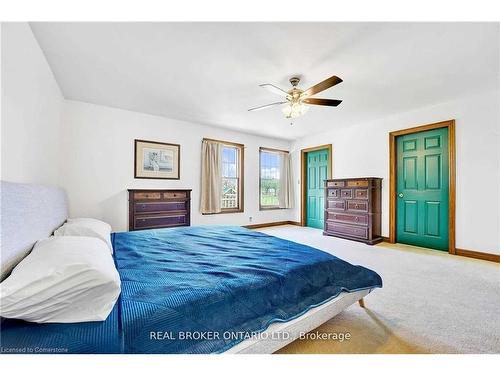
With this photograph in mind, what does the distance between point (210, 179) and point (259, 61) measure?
287 cm

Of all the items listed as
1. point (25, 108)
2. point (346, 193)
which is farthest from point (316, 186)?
point (25, 108)

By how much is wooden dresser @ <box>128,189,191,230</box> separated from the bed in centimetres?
184

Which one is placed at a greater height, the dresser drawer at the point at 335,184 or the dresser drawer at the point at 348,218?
the dresser drawer at the point at 335,184

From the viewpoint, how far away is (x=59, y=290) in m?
0.87

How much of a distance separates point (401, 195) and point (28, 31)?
18.2 feet

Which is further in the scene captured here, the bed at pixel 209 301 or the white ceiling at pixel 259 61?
the white ceiling at pixel 259 61

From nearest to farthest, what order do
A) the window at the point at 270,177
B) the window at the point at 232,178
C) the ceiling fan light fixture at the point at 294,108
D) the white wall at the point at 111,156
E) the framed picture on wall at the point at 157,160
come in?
the ceiling fan light fixture at the point at 294,108
the white wall at the point at 111,156
the framed picture on wall at the point at 157,160
the window at the point at 232,178
the window at the point at 270,177

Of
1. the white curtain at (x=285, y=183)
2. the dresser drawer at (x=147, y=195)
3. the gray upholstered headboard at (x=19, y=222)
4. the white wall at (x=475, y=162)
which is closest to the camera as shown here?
the gray upholstered headboard at (x=19, y=222)

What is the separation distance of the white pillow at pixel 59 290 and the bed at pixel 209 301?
0.04 meters

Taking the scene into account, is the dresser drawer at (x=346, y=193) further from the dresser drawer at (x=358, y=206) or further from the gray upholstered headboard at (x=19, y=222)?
the gray upholstered headboard at (x=19, y=222)

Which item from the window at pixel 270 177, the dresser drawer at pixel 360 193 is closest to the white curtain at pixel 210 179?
the window at pixel 270 177

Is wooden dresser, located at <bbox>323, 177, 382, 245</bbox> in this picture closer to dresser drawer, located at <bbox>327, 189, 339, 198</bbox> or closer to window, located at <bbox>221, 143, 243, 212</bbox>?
dresser drawer, located at <bbox>327, 189, 339, 198</bbox>

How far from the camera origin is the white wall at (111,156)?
354 centimetres
